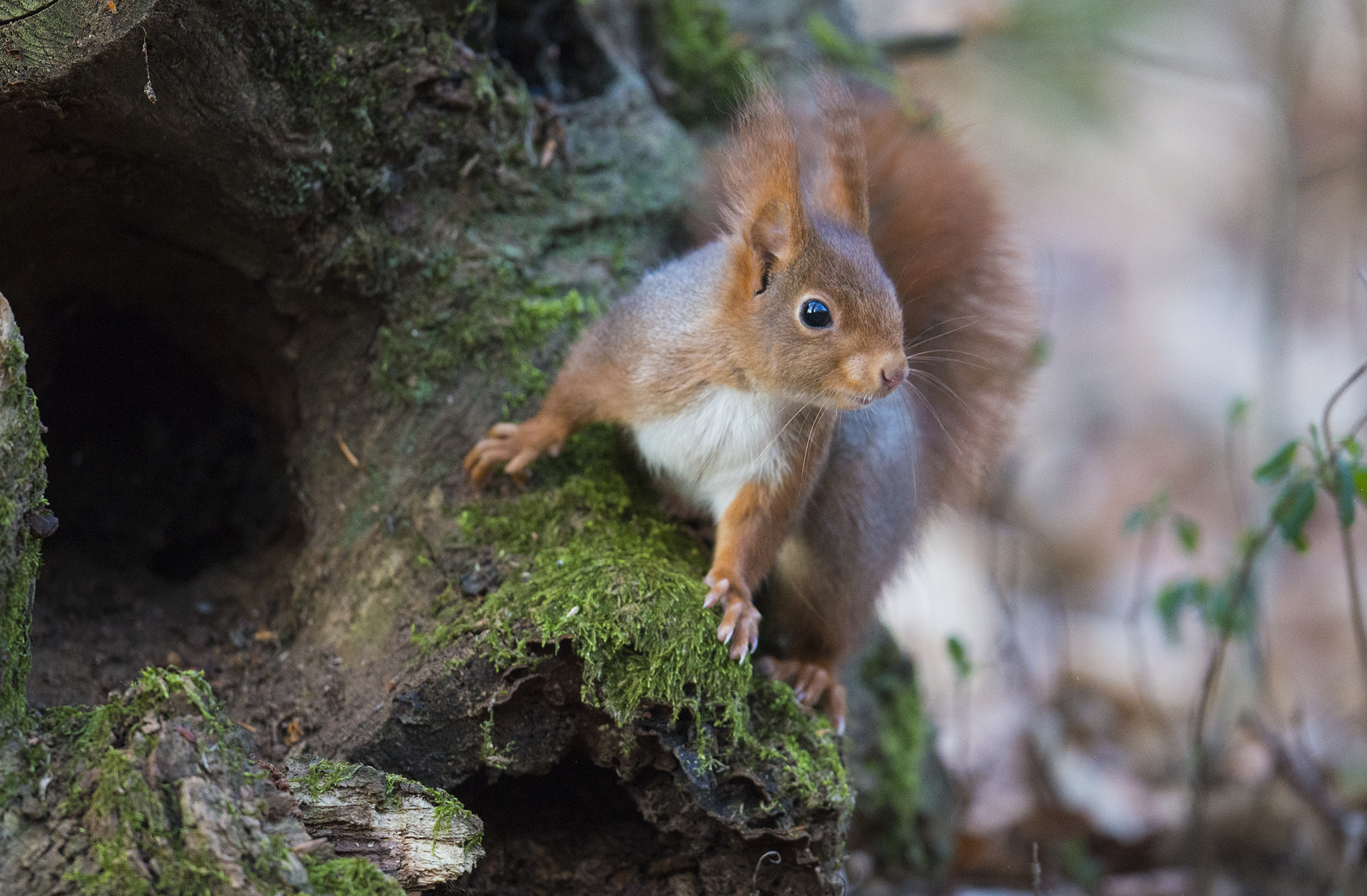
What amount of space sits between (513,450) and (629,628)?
0.61m

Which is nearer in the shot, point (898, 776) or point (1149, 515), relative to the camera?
point (898, 776)

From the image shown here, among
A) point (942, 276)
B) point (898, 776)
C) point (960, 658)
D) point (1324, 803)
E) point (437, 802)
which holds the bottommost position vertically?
point (1324, 803)

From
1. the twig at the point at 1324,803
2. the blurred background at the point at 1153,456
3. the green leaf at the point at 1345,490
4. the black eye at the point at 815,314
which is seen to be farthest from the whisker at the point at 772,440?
the twig at the point at 1324,803

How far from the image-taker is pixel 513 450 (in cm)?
253

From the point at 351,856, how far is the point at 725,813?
694mm

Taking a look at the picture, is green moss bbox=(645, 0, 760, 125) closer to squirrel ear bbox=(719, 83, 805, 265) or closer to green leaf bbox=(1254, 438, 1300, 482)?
squirrel ear bbox=(719, 83, 805, 265)

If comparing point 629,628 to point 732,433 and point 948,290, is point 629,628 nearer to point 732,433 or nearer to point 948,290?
point 732,433

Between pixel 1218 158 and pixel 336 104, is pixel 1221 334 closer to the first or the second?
pixel 1218 158

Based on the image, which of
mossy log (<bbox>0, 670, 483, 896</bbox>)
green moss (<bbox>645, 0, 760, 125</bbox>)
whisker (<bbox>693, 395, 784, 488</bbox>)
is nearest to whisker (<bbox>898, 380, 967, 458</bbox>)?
whisker (<bbox>693, 395, 784, 488</bbox>)

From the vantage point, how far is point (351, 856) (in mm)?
1796

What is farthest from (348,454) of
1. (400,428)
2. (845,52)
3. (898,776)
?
(845,52)

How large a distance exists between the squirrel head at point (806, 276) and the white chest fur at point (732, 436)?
77mm

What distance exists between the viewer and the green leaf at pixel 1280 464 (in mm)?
2703

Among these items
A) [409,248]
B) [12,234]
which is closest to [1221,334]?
[409,248]
